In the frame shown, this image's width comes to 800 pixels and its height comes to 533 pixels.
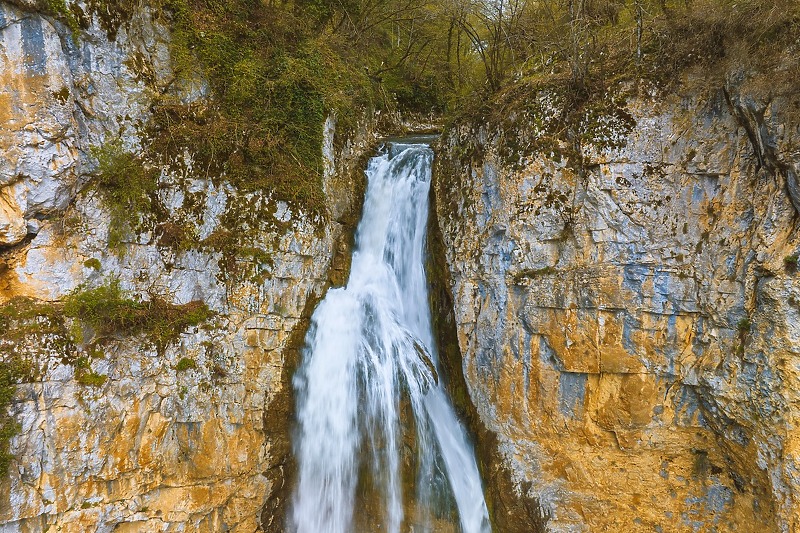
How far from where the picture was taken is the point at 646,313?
17.3 feet

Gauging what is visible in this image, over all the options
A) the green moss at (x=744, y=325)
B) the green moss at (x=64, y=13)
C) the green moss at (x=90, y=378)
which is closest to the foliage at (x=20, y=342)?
the green moss at (x=90, y=378)

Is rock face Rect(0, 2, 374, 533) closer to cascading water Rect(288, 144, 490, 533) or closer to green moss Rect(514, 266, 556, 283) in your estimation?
cascading water Rect(288, 144, 490, 533)

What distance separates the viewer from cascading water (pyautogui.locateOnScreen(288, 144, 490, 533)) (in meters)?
6.26

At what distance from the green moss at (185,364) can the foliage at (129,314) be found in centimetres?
31

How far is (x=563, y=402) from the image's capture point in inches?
228

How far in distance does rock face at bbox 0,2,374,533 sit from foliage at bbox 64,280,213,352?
12cm

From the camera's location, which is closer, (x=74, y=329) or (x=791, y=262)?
(x=791, y=262)

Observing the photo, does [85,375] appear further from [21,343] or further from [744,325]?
[744,325]

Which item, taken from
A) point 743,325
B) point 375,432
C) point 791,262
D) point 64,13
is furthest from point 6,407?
point 791,262

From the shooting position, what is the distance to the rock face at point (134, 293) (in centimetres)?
484

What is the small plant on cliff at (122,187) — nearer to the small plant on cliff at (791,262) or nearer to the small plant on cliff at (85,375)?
the small plant on cliff at (85,375)

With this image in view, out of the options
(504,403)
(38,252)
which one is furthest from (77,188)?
(504,403)

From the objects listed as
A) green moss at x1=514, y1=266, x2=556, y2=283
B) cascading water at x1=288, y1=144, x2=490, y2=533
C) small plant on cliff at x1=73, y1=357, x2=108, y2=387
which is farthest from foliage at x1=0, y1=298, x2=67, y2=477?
green moss at x1=514, y1=266, x2=556, y2=283

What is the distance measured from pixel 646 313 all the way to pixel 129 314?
6.94m
